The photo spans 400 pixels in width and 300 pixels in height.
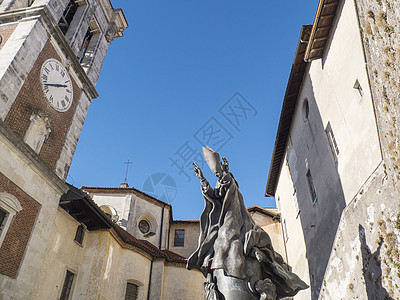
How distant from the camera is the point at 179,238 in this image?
88.2 feet

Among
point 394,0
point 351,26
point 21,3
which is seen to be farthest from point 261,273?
point 21,3

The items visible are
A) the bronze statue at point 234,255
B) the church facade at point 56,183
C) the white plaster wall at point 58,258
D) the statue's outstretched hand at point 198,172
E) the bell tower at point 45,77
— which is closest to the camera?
the bronze statue at point 234,255

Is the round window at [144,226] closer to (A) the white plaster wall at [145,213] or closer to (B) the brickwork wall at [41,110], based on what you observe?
(A) the white plaster wall at [145,213]

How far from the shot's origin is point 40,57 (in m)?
13.8

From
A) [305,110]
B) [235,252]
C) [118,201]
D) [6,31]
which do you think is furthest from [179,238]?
[235,252]

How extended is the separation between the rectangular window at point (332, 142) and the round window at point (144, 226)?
17912 mm

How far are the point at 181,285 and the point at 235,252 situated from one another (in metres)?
16.8

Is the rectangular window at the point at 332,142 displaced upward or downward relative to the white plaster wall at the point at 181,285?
upward

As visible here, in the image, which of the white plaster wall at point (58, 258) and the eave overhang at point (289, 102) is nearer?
the eave overhang at point (289, 102)

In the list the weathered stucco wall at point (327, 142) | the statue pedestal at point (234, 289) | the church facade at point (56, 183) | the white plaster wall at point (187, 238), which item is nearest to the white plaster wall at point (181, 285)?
the church facade at point (56, 183)

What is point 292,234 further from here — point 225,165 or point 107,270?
point 225,165

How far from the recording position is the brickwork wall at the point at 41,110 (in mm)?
11922

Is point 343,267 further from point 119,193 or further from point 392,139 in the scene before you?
point 119,193

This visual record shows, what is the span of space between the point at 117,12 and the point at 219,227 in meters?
21.7
